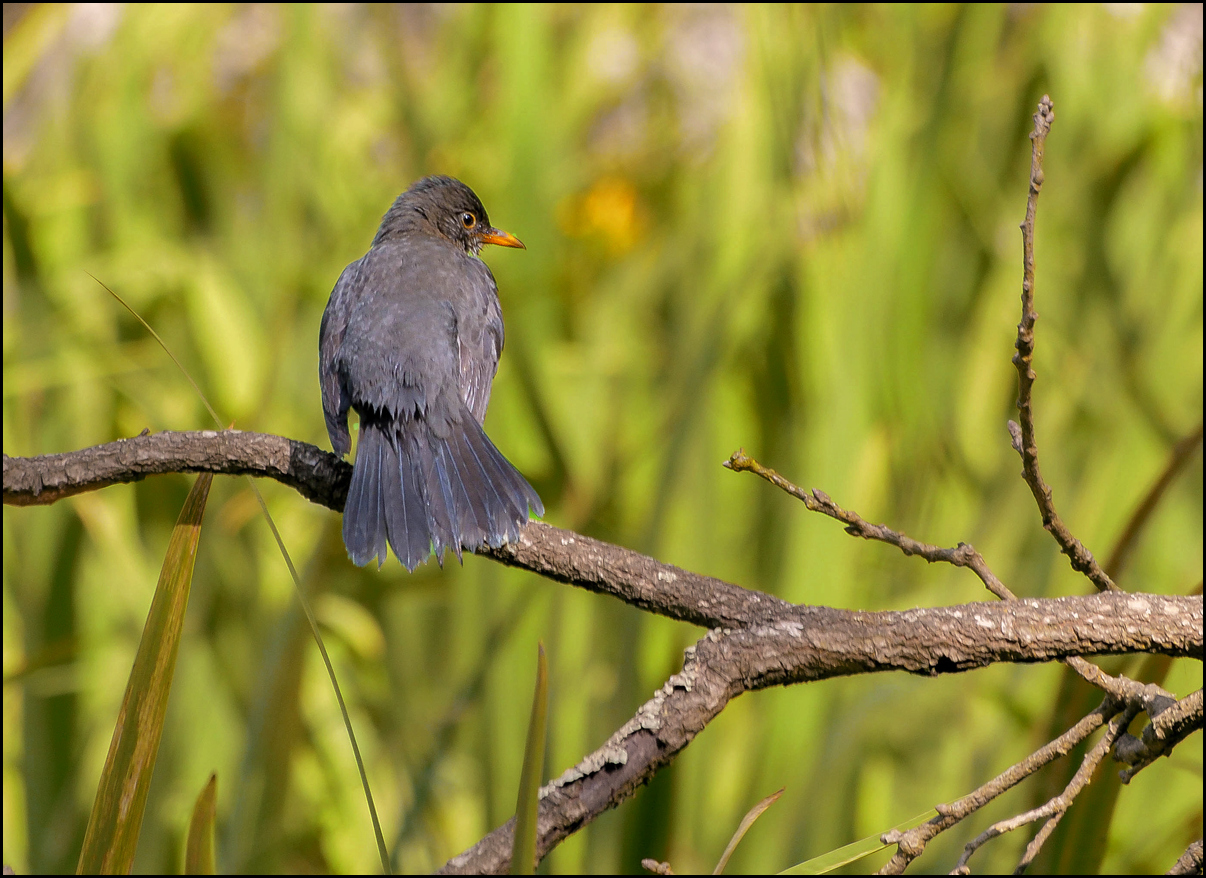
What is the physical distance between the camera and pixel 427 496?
64.4 inches

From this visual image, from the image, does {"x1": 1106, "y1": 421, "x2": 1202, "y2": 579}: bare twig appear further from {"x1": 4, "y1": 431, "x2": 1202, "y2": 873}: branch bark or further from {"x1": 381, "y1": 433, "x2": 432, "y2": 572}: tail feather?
{"x1": 381, "y1": 433, "x2": 432, "y2": 572}: tail feather

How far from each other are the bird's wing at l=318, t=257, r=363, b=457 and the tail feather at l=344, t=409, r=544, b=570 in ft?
0.34

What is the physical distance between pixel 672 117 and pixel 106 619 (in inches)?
140

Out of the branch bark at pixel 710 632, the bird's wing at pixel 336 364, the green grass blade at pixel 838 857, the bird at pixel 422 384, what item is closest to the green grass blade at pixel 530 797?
the branch bark at pixel 710 632

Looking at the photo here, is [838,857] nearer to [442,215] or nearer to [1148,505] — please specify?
[1148,505]

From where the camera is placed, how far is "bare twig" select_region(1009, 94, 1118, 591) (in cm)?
103

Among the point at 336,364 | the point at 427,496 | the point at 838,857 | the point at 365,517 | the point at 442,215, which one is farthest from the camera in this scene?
the point at 442,215

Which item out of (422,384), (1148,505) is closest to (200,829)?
(422,384)

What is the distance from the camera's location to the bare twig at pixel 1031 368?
1028 mm

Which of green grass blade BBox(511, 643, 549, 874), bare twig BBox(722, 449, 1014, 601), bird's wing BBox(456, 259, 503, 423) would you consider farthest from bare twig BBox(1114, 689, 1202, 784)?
bird's wing BBox(456, 259, 503, 423)

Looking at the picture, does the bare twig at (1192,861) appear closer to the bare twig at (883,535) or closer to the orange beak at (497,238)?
the bare twig at (883,535)

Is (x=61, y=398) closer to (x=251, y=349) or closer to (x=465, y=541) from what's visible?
(x=251, y=349)

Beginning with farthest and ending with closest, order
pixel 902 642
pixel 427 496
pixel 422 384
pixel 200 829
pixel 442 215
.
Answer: pixel 442 215
pixel 422 384
pixel 427 496
pixel 200 829
pixel 902 642

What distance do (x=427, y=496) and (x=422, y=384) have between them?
321 millimetres
